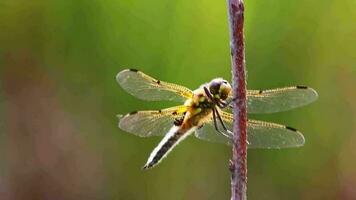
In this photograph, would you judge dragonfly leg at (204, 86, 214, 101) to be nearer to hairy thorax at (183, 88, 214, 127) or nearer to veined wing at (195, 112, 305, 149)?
hairy thorax at (183, 88, 214, 127)

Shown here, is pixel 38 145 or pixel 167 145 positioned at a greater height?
pixel 167 145

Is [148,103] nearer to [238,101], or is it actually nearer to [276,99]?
[276,99]

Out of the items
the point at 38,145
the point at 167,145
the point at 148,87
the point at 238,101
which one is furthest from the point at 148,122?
the point at 38,145

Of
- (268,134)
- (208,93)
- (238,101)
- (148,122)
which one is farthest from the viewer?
(148,122)

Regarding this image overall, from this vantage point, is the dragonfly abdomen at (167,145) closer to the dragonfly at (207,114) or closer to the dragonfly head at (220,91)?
the dragonfly at (207,114)

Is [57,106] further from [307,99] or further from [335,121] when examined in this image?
[307,99]

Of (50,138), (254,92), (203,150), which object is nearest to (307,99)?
(254,92)
